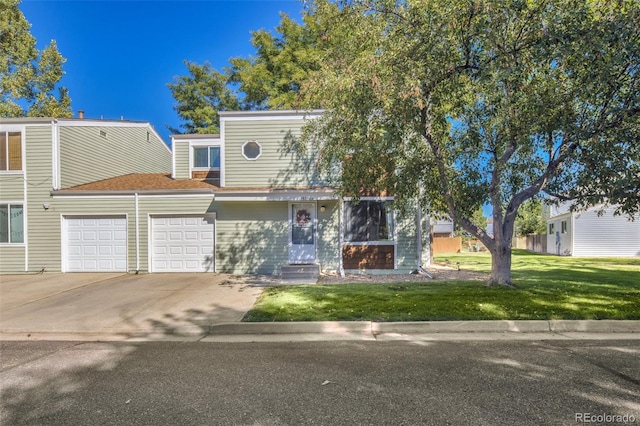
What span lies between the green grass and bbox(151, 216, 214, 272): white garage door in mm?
4376

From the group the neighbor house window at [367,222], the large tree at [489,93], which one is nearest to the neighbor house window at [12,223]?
the neighbor house window at [367,222]

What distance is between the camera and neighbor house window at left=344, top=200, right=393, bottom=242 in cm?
1188

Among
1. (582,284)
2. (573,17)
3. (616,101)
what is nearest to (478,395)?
(573,17)

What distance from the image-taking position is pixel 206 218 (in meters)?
12.4

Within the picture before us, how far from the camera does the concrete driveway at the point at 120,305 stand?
5.97 m

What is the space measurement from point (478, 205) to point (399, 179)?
79.7 inches

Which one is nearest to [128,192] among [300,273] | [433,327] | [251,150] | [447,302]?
[251,150]

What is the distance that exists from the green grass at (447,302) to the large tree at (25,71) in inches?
801

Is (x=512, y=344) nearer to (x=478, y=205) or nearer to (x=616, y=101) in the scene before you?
(x=478, y=205)

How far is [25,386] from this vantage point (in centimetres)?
383

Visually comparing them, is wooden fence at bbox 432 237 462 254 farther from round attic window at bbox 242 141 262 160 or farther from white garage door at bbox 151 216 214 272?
white garage door at bbox 151 216 214 272

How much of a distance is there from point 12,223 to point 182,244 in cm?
628

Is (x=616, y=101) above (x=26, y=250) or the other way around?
above

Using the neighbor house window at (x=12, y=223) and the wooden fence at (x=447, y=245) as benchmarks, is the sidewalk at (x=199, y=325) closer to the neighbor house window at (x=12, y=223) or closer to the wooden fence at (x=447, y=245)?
the neighbor house window at (x=12, y=223)
